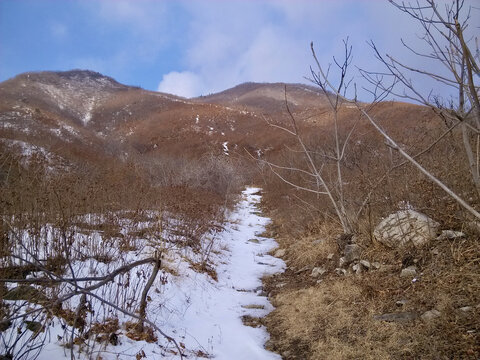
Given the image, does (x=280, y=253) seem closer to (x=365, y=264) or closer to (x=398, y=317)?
(x=365, y=264)

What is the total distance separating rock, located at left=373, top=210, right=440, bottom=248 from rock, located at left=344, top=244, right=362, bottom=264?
1.02 ft

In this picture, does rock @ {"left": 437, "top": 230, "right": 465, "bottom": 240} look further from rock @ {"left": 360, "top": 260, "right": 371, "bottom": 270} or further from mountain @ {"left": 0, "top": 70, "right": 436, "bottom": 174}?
mountain @ {"left": 0, "top": 70, "right": 436, "bottom": 174}

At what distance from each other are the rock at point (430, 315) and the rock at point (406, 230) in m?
1.08

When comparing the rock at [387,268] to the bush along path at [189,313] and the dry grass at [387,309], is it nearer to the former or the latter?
the dry grass at [387,309]

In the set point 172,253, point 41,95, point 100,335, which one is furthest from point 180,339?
point 41,95

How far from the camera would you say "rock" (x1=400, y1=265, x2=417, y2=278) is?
131 inches

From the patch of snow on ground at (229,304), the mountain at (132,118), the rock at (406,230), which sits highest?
the mountain at (132,118)

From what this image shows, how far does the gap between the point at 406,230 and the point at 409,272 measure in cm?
61

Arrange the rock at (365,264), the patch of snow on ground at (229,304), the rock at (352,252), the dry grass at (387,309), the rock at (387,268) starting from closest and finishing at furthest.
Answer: the dry grass at (387,309), the patch of snow on ground at (229,304), the rock at (387,268), the rock at (365,264), the rock at (352,252)

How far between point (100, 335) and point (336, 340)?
2084mm

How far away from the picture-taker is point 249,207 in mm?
11523

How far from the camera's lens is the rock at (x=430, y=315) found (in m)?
2.61

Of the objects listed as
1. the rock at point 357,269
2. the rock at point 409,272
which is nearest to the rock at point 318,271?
the rock at point 357,269

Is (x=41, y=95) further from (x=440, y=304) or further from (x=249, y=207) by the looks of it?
(x=440, y=304)
